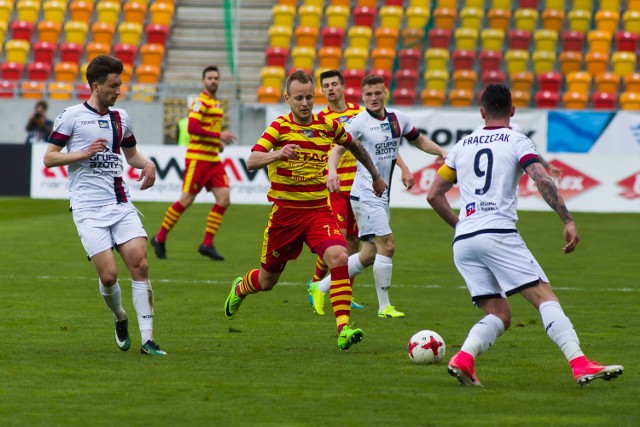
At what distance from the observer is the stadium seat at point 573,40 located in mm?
29828

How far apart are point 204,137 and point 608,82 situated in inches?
596

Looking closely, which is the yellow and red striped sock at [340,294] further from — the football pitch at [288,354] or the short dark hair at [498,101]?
the short dark hair at [498,101]

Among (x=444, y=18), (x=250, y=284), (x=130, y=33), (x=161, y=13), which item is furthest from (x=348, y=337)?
(x=161, y=13)

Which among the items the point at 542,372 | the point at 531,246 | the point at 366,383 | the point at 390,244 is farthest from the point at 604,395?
the point at 531,246

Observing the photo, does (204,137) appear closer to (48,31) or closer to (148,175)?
(148,175)

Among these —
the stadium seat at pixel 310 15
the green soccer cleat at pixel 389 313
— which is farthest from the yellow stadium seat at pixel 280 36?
the green soccer cleat at pixel 389 313

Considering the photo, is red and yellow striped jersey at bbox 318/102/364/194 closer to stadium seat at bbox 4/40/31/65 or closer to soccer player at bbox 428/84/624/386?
soccer player at bbox 428/84/624/386

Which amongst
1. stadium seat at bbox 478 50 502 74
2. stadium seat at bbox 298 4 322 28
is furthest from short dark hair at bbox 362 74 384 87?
stadium seat at bbox 298 4 322 28

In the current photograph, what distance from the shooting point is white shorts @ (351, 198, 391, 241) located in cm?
1123

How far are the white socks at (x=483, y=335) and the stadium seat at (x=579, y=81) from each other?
72.3 ft

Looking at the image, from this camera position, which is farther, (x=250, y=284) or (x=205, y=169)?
(x=205, y=169)

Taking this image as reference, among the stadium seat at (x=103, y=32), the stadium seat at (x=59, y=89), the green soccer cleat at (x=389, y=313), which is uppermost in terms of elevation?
the stadium seat at (x=103, y=32)

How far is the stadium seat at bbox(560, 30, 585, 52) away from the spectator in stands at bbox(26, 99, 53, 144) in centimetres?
1250

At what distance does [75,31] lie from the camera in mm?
31516
